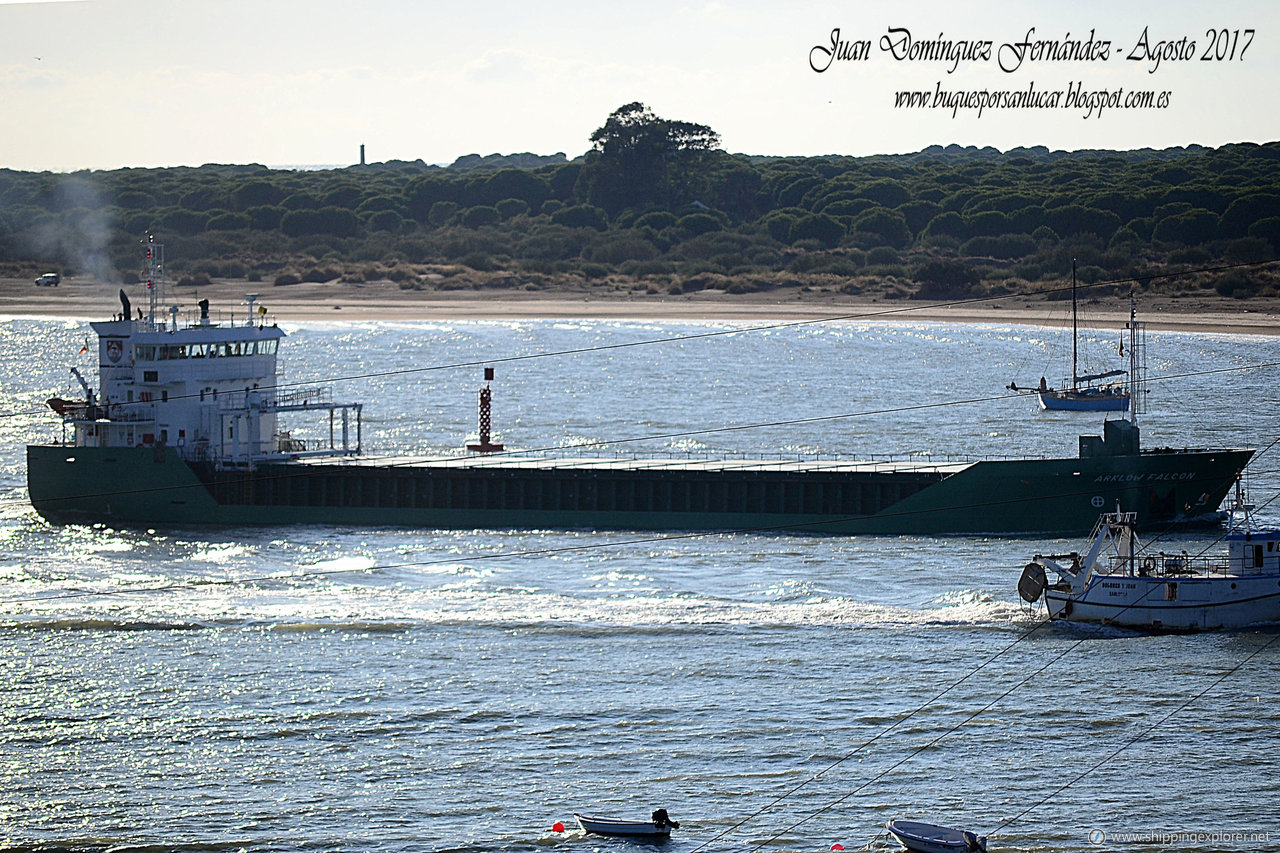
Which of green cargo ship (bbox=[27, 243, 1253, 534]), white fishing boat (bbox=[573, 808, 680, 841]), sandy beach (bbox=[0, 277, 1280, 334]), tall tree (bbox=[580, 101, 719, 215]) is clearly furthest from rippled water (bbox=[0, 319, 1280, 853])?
tall tree (bbox=[580, 101, 719, 215])

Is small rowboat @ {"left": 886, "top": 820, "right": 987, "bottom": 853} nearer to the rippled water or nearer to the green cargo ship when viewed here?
the rippled water

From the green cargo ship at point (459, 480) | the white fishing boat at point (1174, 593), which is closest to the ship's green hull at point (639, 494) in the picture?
the green cargo ship at point (459, 480)

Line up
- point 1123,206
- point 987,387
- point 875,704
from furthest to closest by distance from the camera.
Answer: point 1123,206 → point 987,387 → point 875,704

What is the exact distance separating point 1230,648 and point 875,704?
1076cm

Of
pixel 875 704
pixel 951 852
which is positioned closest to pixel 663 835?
pixel 951 852

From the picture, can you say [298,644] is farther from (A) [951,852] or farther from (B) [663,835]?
(A) [951,852]

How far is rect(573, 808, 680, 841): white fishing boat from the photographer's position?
29.5m

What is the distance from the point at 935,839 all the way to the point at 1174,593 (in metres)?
17.2

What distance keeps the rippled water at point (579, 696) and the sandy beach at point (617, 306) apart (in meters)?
68.3

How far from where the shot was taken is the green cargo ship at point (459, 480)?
5541 centimetres

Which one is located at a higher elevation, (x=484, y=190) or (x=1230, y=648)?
(x=484, y=190)

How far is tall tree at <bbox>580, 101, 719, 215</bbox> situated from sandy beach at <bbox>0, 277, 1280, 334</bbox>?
31322 mm

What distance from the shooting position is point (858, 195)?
171625 millimetres

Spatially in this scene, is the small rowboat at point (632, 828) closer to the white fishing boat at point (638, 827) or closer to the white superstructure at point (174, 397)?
the white fishing boat at point (638, 827)
